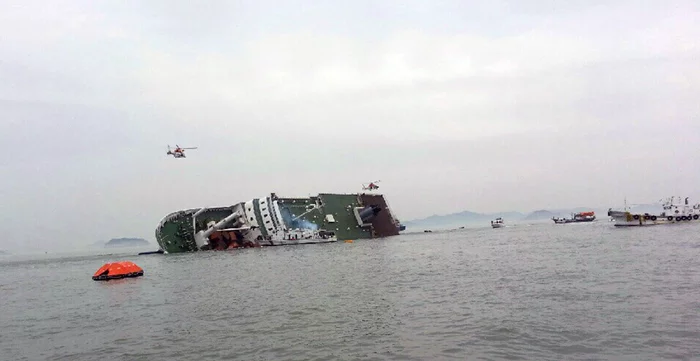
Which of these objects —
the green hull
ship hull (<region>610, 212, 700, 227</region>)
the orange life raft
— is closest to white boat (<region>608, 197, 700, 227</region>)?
ship hull (<region>610, 212, 700, 227</region>)

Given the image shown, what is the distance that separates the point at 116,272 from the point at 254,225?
4466cm

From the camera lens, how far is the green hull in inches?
3467

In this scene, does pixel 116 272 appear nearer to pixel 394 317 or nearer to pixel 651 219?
pixel 394 317

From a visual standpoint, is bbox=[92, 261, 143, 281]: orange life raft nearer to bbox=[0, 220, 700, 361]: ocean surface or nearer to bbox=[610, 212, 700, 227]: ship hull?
bbox=[0, 220, 700, 361]: ocean surface

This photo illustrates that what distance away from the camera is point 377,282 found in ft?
103

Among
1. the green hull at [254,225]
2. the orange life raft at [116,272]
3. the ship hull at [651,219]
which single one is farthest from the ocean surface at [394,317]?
the ship hull at [651,219]

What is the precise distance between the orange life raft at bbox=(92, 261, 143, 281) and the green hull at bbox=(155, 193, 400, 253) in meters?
38.6

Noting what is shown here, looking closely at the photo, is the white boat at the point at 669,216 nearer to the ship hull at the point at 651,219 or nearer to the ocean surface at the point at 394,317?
the ship hull at the point at 651,219

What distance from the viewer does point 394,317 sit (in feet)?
64.2

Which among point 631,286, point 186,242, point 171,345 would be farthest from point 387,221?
point 171,345

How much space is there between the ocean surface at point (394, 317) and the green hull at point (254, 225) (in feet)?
171

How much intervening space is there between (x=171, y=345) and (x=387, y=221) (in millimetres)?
101960

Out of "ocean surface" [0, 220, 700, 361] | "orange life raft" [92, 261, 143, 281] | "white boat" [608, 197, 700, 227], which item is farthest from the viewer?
"white boat" [608, 197, 700, 227]

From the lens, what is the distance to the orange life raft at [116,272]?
4576 centimetres
